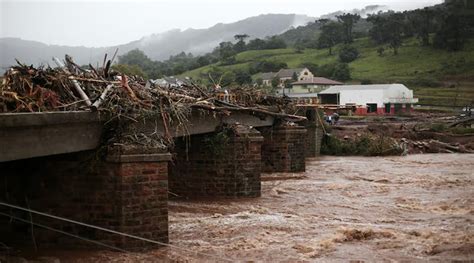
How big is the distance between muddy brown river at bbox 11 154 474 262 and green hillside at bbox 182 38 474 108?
195 ft

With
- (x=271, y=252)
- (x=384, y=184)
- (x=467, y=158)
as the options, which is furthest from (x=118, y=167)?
(x=467, y=158)

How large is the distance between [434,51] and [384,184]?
291 ft

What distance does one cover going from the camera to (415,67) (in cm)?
9919

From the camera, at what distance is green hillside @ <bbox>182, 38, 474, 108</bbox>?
8319 cm

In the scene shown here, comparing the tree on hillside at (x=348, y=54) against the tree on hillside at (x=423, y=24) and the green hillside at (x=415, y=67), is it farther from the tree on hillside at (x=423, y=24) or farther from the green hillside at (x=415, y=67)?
the tree on hillside at (x=423, y=24)

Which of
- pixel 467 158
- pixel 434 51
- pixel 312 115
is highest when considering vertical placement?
pixel 434 51

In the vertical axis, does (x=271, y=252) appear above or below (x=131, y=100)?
below

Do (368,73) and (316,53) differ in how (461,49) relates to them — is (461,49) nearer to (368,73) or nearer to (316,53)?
(368,73)

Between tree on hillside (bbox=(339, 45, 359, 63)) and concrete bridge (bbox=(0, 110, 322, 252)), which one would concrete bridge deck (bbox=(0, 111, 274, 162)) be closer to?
concrete bridge (bbox=(0, 110, 322, 252))

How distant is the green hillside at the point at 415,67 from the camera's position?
83188mm

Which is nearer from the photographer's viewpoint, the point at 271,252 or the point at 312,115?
the point at 271,252

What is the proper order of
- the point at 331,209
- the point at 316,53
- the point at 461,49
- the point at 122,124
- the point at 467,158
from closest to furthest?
1. the point at 122,124
2. the point at 331,209
3. the point at 467,158
4. the point at 461,49
5. the point at 316,53

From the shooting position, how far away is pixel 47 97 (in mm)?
10211

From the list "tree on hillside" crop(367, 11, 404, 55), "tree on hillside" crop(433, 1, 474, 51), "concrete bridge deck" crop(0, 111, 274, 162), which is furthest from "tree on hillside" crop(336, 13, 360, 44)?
"concrete bridge deck" crop(0, 111, 274, 162)
